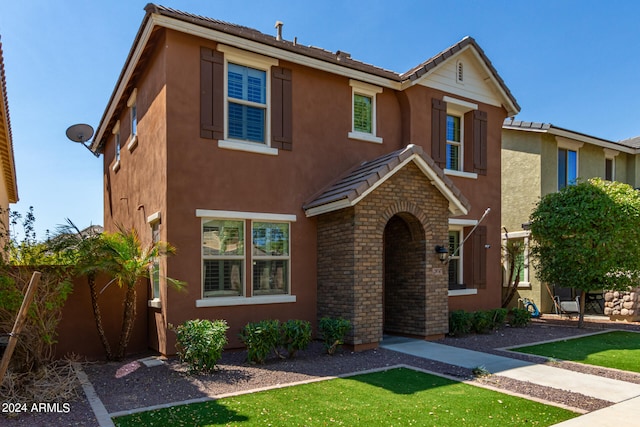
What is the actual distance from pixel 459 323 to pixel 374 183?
14.9 ft

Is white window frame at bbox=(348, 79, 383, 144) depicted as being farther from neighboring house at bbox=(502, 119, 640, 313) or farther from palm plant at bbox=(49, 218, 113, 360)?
neighboring house at bbox=(502, 119, 640, 313)

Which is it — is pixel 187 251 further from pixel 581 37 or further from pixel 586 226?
pixel 581 37

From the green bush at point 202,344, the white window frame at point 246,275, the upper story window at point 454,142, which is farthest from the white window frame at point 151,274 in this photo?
the upper story window at point 454,142

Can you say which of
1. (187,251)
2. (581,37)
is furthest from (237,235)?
(581,37)

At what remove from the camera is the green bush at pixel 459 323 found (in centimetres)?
1146

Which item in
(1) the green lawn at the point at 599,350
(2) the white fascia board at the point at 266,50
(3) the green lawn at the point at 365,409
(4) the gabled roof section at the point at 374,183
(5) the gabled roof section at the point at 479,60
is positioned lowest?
(1) the green lawn at the point at 599,350

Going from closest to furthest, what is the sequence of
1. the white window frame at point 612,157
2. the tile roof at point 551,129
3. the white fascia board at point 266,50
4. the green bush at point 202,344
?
the green bush at point 202,344 → the white fascia board at point 266,50 → the tile roof at point 551,129 → the white window frame at point 612,157

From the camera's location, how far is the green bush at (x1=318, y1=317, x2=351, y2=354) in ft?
29.8

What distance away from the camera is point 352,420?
5.66 m

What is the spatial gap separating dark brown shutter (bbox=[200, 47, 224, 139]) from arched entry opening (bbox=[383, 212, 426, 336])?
468 centimetres

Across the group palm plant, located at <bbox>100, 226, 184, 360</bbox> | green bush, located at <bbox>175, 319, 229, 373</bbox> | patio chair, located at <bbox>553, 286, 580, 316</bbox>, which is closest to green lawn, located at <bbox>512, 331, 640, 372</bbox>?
patio chair, located at <bbox>553, 286, 580, 316</bbox>

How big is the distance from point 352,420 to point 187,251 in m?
5.01

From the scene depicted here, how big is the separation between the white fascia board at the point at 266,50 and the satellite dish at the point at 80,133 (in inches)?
258

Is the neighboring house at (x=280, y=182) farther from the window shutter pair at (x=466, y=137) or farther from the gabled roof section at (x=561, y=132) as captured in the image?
the gabled roof section at (x=561, y=132)
